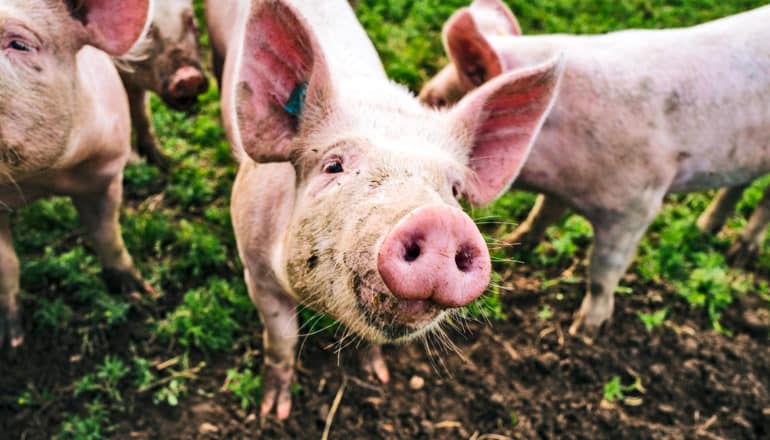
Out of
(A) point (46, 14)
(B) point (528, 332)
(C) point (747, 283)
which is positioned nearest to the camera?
(A) point (46, 14)

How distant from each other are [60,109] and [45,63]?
7.2 inches

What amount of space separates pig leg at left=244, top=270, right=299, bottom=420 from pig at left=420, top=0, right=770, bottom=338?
5.05 ft

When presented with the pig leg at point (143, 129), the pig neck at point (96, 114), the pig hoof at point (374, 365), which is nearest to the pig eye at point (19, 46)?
the pig neck at point (96, 114)

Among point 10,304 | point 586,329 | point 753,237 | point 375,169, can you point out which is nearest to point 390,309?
point 375,169

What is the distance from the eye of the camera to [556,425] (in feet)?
11.3

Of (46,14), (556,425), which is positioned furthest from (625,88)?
(46,14)

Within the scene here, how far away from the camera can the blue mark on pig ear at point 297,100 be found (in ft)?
7.57

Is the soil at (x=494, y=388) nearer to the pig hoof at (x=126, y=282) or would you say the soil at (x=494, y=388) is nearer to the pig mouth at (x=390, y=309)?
the pig hoof at (x=126, y=282)

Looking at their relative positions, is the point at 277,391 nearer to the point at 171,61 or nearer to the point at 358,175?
the point at 358,175

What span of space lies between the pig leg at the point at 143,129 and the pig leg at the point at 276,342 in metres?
1.96

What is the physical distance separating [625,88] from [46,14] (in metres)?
2.80

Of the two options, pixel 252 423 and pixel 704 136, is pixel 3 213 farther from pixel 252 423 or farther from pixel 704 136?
pixel 704 136

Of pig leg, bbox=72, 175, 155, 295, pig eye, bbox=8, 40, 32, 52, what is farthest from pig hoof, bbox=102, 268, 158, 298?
pig eye, bbox=8, 40, 32, 52

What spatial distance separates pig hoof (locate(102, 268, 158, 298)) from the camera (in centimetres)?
373
